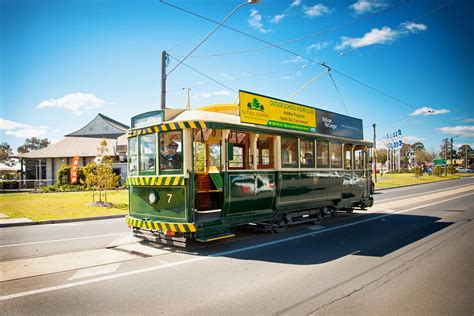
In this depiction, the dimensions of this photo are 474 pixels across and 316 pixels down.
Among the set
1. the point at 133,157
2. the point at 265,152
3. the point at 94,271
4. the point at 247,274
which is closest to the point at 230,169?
the point at 265,152

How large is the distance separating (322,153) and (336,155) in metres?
1.04

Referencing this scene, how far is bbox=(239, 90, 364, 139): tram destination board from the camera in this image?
8412mm

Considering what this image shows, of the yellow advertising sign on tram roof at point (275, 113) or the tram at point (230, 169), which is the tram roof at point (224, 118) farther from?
the yellow advertising sign on tram roof at point (275, 113)

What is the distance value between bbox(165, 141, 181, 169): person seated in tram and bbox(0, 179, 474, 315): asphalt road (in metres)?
1.88

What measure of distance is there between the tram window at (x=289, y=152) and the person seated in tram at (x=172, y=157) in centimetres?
313

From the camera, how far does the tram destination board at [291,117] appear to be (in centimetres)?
841

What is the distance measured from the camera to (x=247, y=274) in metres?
5.85

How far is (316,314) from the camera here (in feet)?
14.0

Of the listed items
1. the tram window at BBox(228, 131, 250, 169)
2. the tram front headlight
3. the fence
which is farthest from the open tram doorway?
the fence

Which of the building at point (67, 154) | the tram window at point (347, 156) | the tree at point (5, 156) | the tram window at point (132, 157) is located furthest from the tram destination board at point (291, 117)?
the tree at point (5, 156)

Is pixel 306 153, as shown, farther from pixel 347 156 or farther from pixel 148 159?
pixel 148 159

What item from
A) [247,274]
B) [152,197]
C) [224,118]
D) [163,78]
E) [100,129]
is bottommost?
[247,274]

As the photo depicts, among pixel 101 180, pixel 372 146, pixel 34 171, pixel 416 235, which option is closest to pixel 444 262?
pixel 416 235

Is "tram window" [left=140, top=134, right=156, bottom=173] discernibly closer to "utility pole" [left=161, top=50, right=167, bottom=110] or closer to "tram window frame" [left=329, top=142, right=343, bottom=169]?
"tram window frame" [left=329, top=142, right=343, bottom=169]
